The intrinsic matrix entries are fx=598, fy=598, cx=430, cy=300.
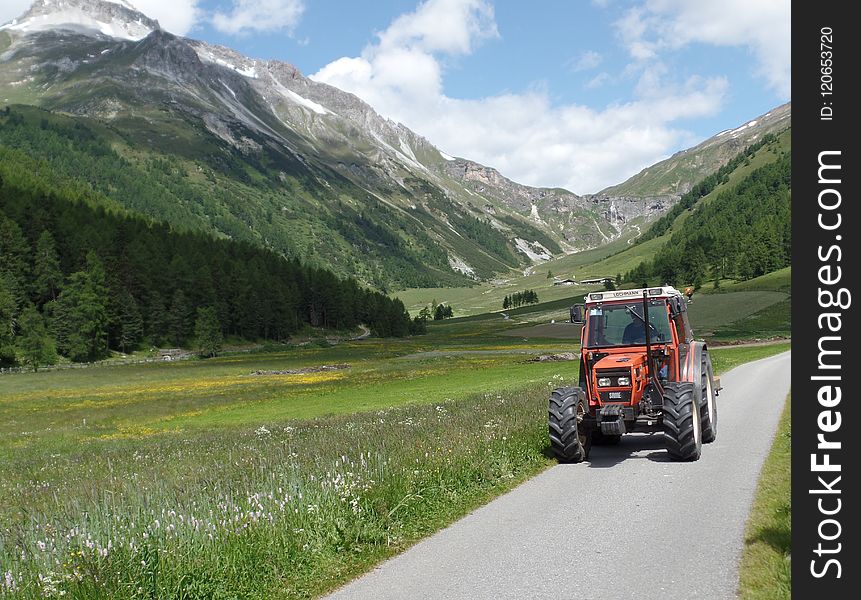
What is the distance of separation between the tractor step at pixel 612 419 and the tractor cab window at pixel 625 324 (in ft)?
6.48

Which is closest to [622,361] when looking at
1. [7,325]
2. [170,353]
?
[7,325]

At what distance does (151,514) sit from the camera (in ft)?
26.5

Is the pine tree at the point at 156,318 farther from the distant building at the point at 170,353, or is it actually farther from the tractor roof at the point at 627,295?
the tractor roof at the point at 627,295

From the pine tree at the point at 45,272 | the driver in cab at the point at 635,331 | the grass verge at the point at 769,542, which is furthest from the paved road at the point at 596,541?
the pine tree at the point at 45,272

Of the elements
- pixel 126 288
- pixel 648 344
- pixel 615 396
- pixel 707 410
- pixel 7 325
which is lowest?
pixel 707 410

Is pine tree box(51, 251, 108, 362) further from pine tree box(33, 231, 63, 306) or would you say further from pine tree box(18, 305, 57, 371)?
pine tree box(18, 305, 57, 371)

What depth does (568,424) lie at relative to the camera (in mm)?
12969

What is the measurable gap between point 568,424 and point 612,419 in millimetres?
988

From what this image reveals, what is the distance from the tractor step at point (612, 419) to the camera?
1282 centimetres

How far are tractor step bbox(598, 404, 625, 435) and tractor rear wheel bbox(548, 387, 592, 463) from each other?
20.6 inches

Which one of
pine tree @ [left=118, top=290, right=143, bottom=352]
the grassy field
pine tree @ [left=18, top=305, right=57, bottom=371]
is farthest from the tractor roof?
pine tree @ [left=118, top=290, right=143, bottom=352]

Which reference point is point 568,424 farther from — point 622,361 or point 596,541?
point 596,541

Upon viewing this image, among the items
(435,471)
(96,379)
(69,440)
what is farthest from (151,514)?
(96,379)
